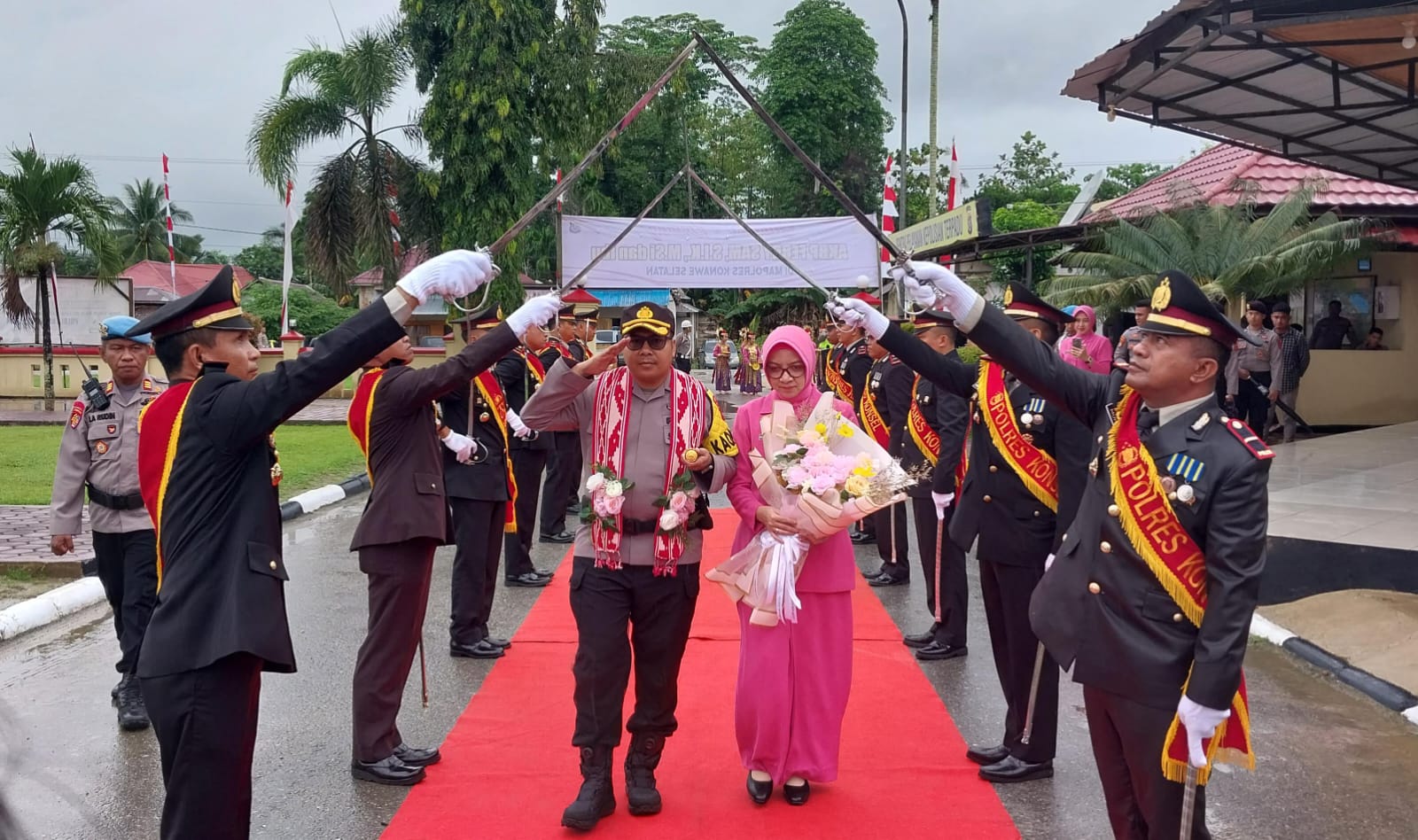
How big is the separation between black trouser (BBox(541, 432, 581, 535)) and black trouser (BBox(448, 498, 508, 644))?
333 cm

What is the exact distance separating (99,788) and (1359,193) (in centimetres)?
1662

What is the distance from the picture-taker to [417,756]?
4.57 metres

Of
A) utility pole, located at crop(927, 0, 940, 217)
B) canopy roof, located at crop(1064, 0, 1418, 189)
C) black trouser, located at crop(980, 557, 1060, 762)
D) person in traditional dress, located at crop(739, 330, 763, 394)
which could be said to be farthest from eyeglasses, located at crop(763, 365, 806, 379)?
person in traditional dress, located at crop(739, 330, 763, 394)

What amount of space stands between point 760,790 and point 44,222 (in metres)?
20.9

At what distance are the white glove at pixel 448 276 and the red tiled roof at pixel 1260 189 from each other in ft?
43.9

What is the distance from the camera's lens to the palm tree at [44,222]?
64.3 ft

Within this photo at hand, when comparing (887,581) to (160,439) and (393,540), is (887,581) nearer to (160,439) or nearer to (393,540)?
(393,540)

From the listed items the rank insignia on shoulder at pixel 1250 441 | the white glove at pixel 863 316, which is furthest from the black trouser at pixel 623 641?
the rank insignia on shoulder at pixel 1250 441

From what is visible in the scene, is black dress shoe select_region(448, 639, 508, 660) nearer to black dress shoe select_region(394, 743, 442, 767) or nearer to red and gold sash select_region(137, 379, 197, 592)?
black dress shoe select_region(394, 743, 442, 767)

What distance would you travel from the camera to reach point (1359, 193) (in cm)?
1498

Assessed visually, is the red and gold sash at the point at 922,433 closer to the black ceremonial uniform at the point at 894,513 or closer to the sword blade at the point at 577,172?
the black ceremonial uniform at the point at 894,513

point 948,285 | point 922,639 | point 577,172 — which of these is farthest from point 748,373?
point 948,285

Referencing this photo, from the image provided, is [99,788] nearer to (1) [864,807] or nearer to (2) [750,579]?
(2) [750,579]

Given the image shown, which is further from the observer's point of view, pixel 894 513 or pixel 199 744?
pixel 894 513
